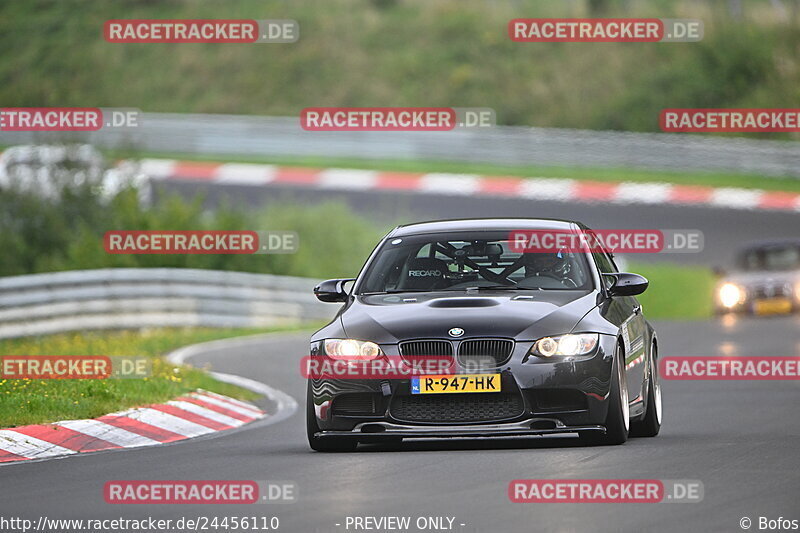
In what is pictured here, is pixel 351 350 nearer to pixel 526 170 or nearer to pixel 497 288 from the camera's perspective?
pixel 497 288

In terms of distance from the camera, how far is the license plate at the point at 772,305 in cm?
2727

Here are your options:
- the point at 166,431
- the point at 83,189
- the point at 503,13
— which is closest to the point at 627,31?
the point at 503,13

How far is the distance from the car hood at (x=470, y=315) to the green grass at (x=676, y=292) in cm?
1918

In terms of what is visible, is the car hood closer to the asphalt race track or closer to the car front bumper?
the car front bumper

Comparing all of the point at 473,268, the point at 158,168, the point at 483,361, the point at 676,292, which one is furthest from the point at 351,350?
the point at 158,168

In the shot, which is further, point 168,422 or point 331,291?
point 168,422

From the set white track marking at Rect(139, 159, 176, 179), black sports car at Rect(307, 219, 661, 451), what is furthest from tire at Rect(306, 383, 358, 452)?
white track marking at Rect(139, 159, 176, 179)

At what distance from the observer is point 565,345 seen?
10.7m

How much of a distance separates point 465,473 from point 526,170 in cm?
3347

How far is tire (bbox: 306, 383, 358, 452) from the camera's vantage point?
36.5 ft

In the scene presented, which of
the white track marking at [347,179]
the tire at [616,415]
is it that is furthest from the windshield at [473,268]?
the white track marking at [347,179]

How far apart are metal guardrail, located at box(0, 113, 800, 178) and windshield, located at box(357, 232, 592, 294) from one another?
25544 mm

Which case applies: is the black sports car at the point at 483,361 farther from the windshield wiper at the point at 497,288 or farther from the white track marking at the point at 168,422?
the white track marking at the point at 168,422

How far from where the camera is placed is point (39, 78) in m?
59.4
